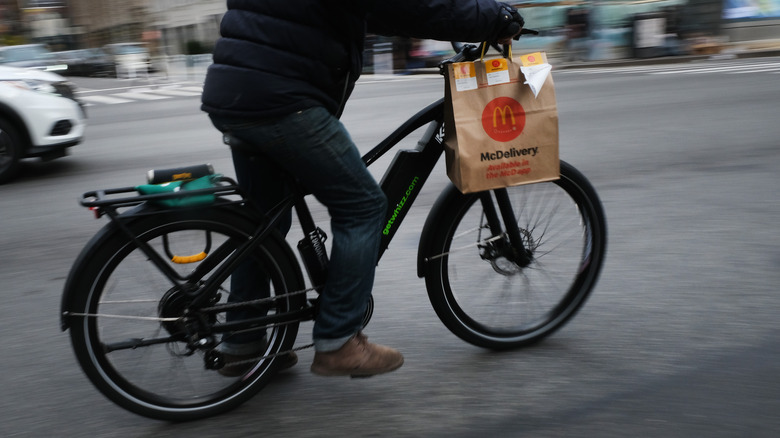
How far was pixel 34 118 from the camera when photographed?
308 inches

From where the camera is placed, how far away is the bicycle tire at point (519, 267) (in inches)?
122

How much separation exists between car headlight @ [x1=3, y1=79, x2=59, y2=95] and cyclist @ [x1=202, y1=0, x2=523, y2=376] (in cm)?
614

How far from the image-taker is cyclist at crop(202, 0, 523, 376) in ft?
7.94

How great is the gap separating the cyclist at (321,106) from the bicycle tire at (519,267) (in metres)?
0.40

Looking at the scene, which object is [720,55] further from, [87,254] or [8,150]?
[87,254]

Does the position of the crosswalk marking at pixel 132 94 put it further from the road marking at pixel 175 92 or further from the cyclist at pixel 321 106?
the cyclist at pixel 321 106

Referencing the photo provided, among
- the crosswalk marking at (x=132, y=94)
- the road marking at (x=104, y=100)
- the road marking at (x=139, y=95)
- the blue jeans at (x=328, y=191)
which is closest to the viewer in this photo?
the blue jeans at (x=328, y=191)

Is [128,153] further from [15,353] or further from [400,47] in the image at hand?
[400,47]

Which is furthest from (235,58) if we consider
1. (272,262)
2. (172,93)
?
(172,93)

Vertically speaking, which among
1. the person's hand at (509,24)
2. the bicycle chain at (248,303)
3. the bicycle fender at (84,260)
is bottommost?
the bicycle chain at (248,303)

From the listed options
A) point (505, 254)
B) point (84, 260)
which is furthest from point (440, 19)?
point (84, 260)

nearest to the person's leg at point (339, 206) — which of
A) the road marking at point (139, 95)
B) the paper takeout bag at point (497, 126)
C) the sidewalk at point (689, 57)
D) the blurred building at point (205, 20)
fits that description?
the paper takeout bag at point (497, 126)

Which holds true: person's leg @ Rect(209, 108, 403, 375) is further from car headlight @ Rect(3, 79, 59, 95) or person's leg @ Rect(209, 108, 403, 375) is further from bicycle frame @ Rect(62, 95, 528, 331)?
car headlight @ Rect(3, 79, 59, 95)

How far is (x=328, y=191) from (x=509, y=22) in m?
0.84
